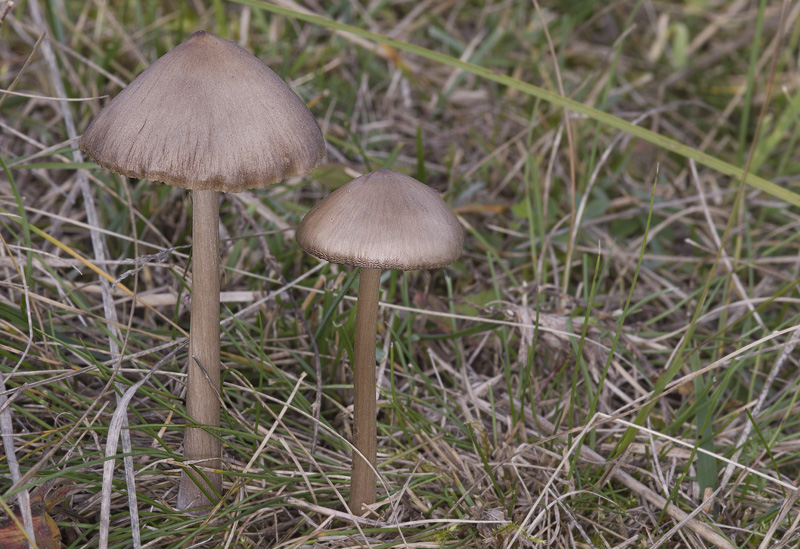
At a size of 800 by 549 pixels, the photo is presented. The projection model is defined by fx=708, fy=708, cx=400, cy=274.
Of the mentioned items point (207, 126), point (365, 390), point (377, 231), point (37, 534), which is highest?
point (207, 126)

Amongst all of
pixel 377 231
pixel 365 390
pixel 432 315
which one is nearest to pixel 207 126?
pixel 377 231

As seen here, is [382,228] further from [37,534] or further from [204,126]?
[37,534]

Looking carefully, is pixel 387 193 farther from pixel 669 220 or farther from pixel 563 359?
pixel 669 220

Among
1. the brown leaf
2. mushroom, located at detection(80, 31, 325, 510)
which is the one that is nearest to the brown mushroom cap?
mushroom, located at detection(80, 31, 325, 510)

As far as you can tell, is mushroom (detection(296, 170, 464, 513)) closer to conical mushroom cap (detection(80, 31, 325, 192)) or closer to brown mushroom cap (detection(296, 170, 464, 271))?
brown mushroom cap (detection(296, 170, 464, 271))

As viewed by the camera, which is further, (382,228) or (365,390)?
(365,390)
